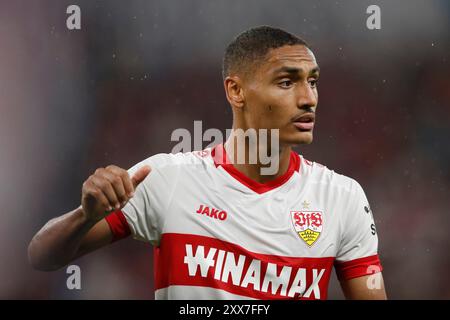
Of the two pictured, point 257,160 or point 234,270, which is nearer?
point 234,270

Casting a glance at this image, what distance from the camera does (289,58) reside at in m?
3.30

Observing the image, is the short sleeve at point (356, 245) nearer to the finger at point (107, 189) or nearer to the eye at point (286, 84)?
the eye at point (286, 84)

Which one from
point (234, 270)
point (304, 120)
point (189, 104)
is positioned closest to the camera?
point (234, 270)

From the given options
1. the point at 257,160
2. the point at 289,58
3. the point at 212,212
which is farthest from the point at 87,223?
the point at 289,58

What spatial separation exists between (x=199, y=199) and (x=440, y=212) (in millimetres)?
3902

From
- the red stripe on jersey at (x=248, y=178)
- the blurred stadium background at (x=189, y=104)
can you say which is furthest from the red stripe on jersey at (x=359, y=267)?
the blurred stadium background at (x=189, y=104)

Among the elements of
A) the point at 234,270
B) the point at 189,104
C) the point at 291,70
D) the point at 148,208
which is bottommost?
the point at 234,270

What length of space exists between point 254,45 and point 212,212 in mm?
816

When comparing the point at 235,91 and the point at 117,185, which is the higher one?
the point at 235,91

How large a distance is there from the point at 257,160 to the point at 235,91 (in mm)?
368

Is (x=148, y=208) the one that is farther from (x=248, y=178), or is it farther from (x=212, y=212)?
(x=248, y=178)

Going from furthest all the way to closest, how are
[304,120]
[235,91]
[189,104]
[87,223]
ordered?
[189,104] < [235,91] < [304,120] < [87,223]

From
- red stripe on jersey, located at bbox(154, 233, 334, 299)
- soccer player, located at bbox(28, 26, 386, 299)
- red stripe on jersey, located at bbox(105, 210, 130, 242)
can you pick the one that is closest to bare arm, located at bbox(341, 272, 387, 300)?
soccer player, located at bbox(28, 26, 386, 299)
